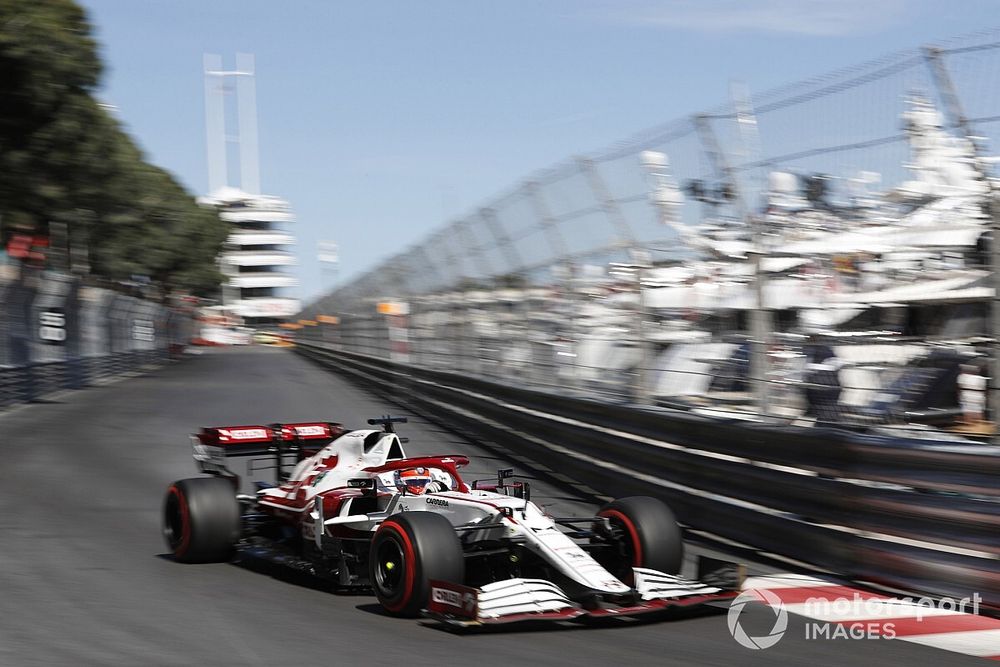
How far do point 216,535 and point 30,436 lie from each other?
30.6 feet

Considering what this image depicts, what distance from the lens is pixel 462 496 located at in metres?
6.78

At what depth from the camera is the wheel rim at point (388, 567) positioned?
6148mm

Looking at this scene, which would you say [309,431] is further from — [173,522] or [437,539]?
[437,539]

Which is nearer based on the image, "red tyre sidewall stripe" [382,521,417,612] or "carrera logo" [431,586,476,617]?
"carrera logo" [431,586,476,617]

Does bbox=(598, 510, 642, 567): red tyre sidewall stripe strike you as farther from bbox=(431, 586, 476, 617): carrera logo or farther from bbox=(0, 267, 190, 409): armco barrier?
bbox=(0, 267, 190, 409): armco barrier

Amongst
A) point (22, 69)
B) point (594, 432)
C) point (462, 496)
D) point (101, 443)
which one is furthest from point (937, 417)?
point (22, 69)

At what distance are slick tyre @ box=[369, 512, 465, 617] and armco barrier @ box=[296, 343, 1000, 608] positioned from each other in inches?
87.7

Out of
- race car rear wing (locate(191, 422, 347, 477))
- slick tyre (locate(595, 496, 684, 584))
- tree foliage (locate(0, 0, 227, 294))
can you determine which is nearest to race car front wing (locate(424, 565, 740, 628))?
slick tyre (locate(595, 496, 684, 584))

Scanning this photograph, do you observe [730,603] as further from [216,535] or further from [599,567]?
[216,535]

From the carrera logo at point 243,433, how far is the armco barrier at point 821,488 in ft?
9.35

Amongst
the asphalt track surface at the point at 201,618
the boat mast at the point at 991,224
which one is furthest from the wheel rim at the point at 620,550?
the boat mast at the point at 991,224

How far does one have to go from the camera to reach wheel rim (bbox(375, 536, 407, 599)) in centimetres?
615

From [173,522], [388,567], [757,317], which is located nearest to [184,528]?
[173,522]

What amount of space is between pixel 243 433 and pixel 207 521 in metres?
1.23
